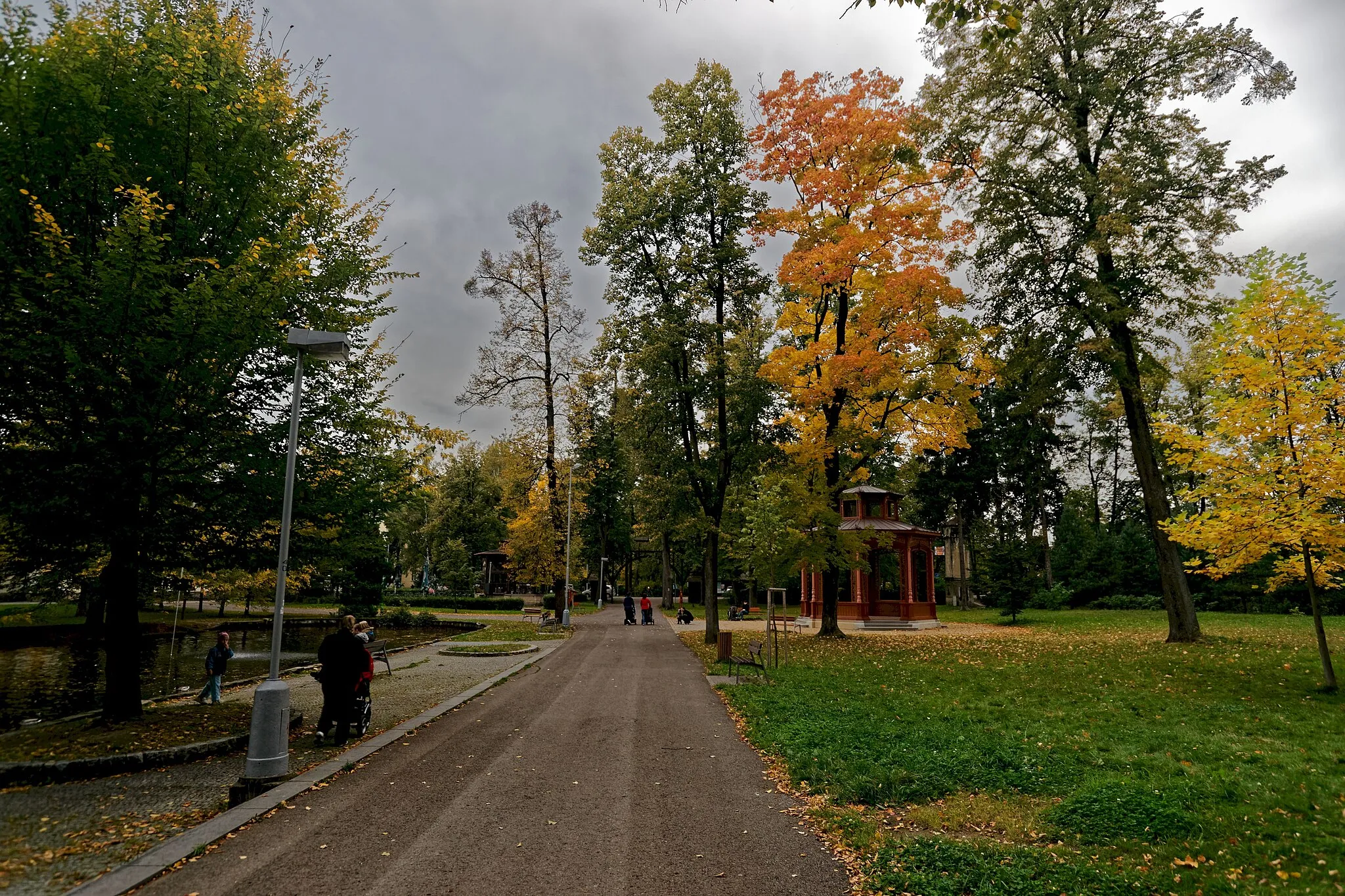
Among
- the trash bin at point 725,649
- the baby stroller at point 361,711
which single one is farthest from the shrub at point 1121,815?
the trash bin at point 725,649

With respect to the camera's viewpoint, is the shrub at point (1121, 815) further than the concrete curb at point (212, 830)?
Yes

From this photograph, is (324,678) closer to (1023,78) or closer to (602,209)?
(602,209)

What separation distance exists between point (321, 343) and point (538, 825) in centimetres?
601

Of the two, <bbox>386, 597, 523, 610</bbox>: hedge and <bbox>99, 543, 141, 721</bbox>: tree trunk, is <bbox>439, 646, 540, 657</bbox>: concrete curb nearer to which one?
<bbox>99, 543, 141, 721</bbox>: tree trunk

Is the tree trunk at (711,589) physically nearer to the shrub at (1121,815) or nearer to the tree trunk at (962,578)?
the shrub at (1121,815)

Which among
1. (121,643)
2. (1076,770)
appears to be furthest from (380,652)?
(1076,770)

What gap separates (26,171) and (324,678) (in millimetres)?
7630

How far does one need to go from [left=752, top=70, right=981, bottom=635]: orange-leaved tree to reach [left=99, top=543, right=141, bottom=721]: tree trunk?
16.9 metres

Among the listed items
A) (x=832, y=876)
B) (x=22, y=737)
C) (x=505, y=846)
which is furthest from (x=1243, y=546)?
(x=22, y=737)

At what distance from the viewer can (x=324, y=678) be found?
9.25m

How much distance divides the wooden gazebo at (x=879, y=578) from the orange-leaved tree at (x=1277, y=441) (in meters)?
16.5

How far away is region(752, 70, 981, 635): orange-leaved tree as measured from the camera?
2050cm

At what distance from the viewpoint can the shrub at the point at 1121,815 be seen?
18.3 ft

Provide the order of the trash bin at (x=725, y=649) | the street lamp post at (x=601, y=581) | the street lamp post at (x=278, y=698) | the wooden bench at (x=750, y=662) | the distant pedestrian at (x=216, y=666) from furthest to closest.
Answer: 1. the street lamp post at (x=601, y=581)
2. the trash bin at (x=725, y=649)
3. the wooden bench at (x=750, y=662)
4. the distant pedestrian at (x=216, y=666)
5. the street lamp post at (x=278, y=698)
